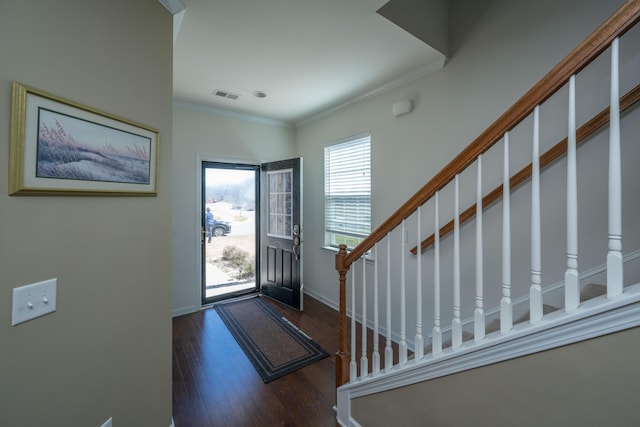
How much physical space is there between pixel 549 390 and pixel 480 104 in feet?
6.29

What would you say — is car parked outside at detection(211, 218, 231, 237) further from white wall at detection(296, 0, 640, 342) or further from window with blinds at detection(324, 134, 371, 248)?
white wall at detection(296, 0, 640, 342)

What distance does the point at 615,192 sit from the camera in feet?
2.30

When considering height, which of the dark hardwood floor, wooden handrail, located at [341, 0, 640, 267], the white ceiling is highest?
the white ceiling

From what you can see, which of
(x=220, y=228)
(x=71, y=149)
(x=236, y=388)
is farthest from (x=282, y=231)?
(x=71, y=149)

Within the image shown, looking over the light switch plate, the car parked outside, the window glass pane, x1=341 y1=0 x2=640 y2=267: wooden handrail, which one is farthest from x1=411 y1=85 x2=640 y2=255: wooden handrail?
the car parked outside

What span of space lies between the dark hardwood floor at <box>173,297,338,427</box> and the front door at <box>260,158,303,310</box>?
83 cm

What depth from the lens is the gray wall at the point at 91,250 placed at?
0.84m

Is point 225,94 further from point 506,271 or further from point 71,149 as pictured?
point 506,271

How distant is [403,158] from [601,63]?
1.38 meters

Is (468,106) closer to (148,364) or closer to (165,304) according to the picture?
(165,304)

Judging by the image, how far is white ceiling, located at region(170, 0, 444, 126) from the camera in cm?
167

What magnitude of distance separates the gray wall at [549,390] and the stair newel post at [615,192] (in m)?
0.14

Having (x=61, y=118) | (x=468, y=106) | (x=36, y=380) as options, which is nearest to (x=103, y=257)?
(x=36, y=380)

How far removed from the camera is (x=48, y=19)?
92cm
